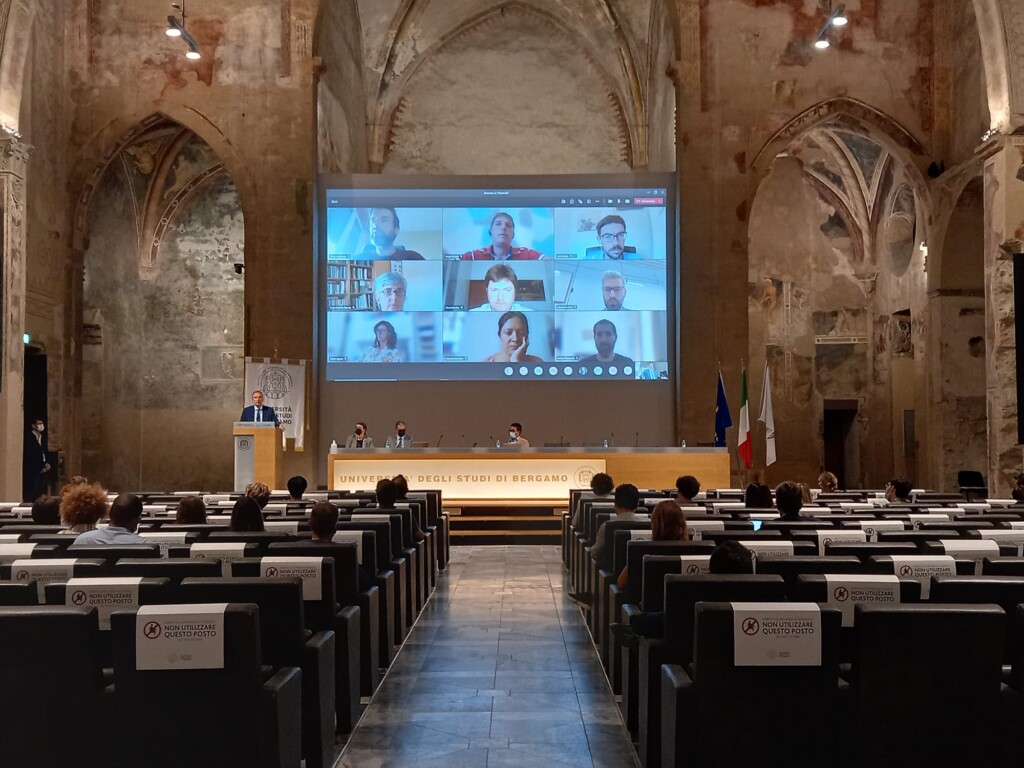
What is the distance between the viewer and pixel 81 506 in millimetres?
5203

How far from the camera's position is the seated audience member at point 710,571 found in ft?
11.2

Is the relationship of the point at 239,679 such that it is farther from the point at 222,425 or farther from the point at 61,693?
the point at 222,425

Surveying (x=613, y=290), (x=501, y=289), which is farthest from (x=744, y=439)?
(x=501, y=289)

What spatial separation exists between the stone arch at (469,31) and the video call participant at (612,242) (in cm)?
715

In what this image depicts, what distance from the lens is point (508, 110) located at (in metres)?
23.4

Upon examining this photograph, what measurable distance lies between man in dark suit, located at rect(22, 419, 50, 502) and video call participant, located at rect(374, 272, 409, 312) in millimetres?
5098

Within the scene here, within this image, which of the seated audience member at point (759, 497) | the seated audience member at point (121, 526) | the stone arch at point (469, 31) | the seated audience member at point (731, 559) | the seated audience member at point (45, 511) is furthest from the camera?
the stone arch at point (469, 31)

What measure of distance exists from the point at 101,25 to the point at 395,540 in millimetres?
13710

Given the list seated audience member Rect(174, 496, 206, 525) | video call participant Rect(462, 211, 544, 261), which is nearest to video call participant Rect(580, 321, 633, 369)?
video call participant Rect(462, 211, 544, 261)

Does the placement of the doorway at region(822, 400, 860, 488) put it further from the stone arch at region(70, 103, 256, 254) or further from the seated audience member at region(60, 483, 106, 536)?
the seated audience member at region(60, 483, 106, 536)

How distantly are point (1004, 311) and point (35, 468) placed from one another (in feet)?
42.7

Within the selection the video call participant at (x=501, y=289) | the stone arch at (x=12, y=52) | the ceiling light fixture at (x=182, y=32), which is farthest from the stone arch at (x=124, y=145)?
the video call participant at (x=501, y=289)

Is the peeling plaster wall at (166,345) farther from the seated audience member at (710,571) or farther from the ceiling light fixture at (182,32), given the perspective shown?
the seated audience member at (710,571)

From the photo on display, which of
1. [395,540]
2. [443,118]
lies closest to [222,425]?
[443,118]
